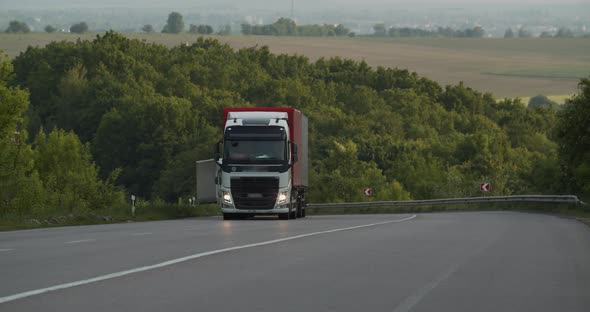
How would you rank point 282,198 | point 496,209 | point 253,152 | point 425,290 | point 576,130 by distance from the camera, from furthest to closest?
point 576,130 → point 496,209 → point 282,198 → point 253,152 → point 425,290

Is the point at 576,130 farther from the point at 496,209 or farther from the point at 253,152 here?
the point at 253,152

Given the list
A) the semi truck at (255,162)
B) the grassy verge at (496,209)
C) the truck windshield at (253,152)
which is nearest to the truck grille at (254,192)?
the semi truck at (255,162)

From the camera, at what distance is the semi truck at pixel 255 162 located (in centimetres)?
4122

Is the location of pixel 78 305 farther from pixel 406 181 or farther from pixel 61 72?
pixel 61 72

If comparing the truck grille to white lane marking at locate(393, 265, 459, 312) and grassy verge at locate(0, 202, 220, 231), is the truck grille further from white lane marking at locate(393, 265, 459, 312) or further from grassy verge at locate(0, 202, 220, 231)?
white lane marking at locate(393, 265, 459, 312)

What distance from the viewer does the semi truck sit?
1623 inches

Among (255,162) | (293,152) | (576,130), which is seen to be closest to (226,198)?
(255,162)

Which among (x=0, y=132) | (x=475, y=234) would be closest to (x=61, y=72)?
(x=0, y=132)

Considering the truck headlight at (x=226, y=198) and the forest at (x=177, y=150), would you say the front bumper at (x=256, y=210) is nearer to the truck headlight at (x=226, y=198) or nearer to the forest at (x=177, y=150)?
the truck headlight at (x=226, y=198)

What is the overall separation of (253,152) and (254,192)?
4.36 ft

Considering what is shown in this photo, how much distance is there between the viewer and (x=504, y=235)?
1016 inches

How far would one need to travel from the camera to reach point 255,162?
136 feet

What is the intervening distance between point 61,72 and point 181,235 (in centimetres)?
17595

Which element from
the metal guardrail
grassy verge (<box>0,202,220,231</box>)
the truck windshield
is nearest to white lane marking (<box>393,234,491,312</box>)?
grassy verge (<box>0,202,220,231</box>)
